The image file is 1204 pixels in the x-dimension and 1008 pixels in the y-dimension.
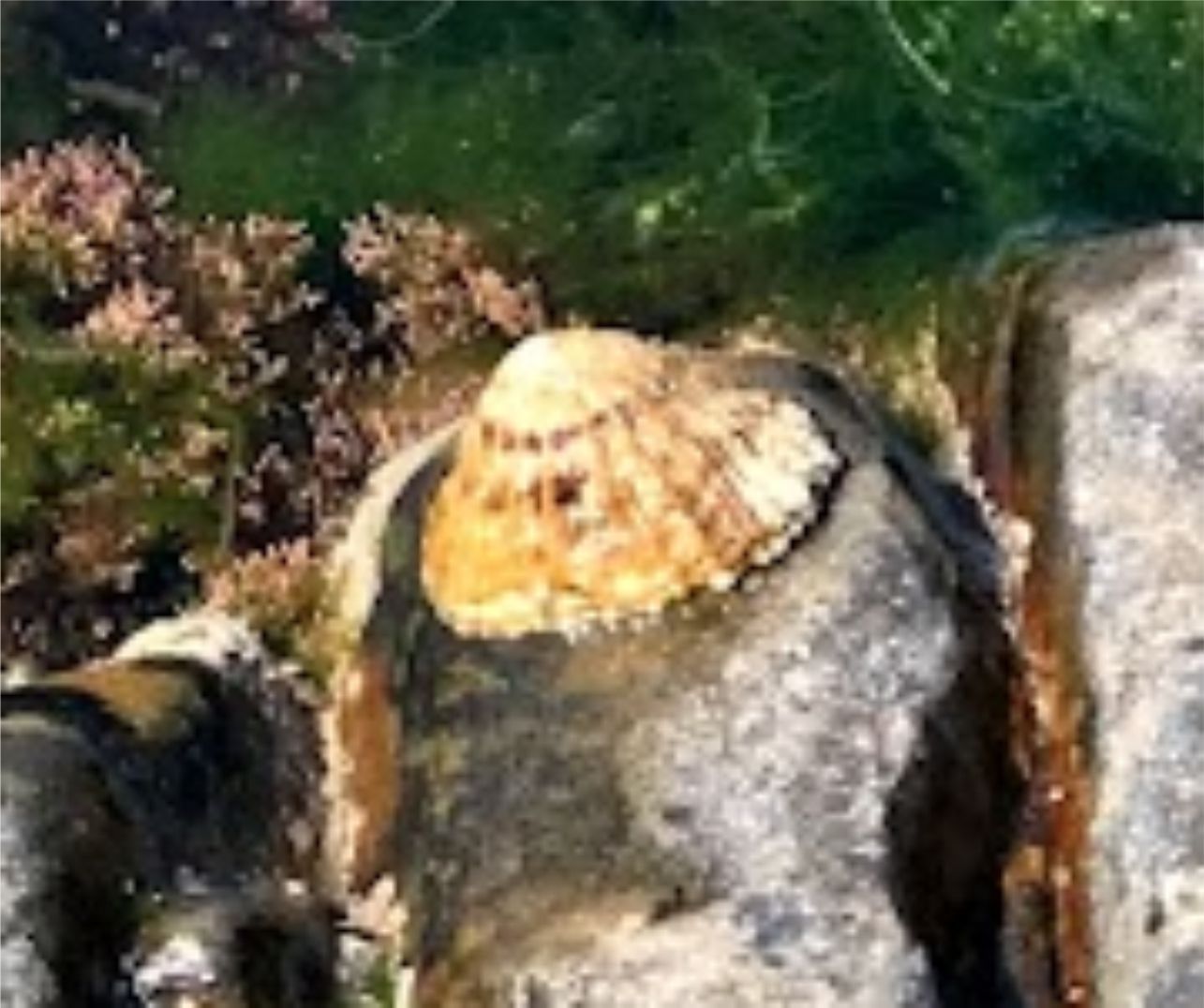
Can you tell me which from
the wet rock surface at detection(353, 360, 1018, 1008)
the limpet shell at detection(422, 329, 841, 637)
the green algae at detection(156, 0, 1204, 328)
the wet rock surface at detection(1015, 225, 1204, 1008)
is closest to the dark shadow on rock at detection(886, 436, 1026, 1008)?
the wet rock surface at detection(353, 360, 1018, 1008)

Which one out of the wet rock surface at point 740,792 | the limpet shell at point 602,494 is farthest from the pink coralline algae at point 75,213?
the wet rock surface at point 740,792

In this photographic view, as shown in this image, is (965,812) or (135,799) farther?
(135,799)

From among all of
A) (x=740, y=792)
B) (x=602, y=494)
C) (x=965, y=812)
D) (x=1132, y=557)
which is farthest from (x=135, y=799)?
(x=1132, y=557)

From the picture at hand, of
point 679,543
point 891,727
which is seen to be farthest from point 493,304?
point 891,727

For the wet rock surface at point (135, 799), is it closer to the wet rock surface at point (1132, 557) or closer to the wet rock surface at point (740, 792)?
the wet rock surface at point (740, 792)

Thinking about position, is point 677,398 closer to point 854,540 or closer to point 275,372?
point 854,540

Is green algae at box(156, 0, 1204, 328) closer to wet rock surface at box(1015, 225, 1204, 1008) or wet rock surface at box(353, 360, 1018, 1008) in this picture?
wet rock surface at box(1015, 225, 1204, 1008)

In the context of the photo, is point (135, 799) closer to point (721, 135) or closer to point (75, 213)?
point (75, 213)
